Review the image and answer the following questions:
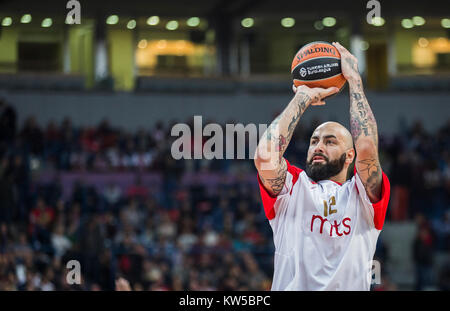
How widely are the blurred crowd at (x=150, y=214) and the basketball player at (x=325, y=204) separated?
737 centimetres

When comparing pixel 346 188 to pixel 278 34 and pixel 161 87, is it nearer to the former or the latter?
pixel 161 87

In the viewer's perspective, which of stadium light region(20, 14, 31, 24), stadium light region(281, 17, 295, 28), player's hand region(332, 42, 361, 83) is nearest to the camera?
player's hand region(332, 42, 361, 83)

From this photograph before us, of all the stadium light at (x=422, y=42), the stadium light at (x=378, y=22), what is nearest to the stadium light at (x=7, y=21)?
the stadium light at (x=378, y=22)

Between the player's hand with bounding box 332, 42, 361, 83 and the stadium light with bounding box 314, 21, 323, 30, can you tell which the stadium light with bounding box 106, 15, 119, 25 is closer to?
the stadium light with bounding box 314, 21, 323, 30

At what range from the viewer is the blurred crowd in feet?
44.5

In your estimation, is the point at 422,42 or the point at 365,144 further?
the point at 422,42

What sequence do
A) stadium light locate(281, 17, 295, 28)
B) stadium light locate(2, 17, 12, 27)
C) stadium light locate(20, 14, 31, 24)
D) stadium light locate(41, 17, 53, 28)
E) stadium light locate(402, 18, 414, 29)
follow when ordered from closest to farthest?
stadium light locate(2, 17, 12, 27), stadium light locate(20, 14, 31, 24), stadium light locate(41, 17, 53, 28), stadium light locate(281, 17, 295, 28), stadium light locate(402, 18, 414, 29)

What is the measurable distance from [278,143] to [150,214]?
40.3 ft

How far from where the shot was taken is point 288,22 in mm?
26016

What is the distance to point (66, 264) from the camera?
43.0 ft

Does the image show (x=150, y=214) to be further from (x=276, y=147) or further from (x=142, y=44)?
(x=276, y=147)

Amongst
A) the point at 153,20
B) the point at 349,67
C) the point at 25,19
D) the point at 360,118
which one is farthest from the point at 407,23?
the point at 360,118

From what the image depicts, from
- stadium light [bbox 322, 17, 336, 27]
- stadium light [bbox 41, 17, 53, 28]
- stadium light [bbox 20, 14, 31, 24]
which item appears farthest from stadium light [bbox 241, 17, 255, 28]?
stadium light [bbox 20, 14, 31, 24]


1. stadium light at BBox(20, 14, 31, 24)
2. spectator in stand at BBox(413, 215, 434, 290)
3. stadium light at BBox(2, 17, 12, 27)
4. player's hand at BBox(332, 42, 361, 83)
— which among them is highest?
stadium light at BBox(20, 14, 31, 24)
